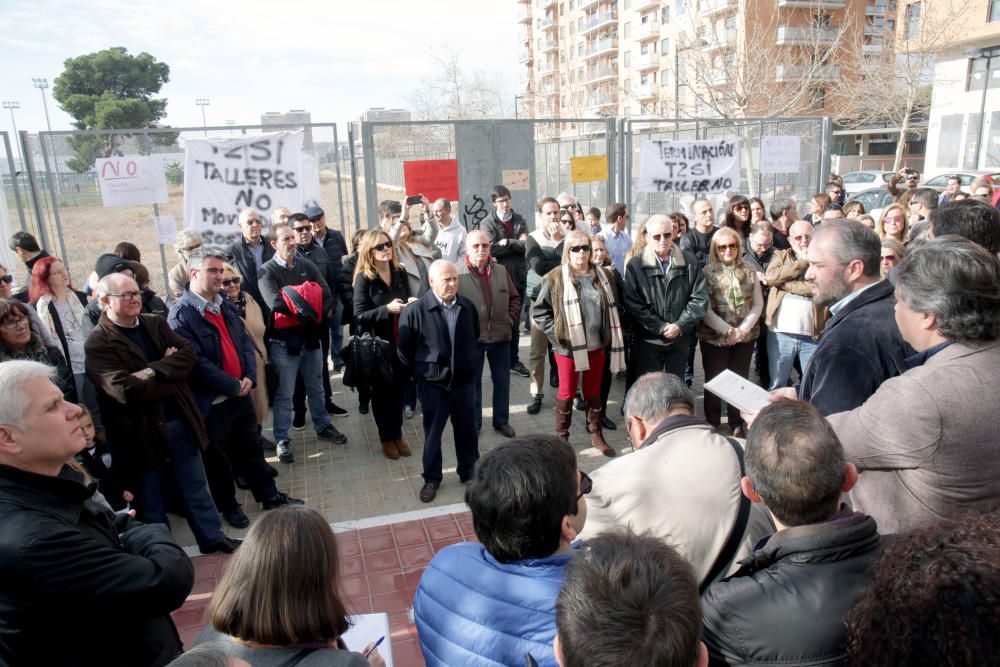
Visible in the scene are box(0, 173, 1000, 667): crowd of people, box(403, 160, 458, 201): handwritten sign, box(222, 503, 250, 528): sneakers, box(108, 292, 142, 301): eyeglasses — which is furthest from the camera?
box(403, 160, 458, 201): handwritten sign

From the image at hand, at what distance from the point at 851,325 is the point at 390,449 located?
4028mm

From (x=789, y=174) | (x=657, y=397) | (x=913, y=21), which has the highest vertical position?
(x=913, y=21)

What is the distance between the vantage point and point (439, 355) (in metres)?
5.02

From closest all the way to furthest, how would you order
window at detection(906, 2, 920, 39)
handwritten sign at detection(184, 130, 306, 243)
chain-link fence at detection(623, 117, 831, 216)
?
handwritten sign at detection(184, 130, 306, 243), chain-link fence at detection(623, 117, 831, 216), window at detection(906, 2, 920, 39)

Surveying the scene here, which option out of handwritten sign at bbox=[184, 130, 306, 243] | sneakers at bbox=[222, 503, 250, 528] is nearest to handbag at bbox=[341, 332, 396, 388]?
sneakers at bbox=[222, 503, 250, 528]

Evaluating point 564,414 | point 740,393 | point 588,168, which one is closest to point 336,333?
point 564,414

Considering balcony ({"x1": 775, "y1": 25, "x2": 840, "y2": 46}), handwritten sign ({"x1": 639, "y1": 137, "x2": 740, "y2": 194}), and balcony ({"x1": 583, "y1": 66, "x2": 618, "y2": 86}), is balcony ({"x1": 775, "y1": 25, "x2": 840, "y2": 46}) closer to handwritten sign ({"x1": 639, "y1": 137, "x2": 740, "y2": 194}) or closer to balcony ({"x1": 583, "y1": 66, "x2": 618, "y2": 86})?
handwritten sign ({"x1": 639, "y1": 137, "x2": 740, "y2": 194})

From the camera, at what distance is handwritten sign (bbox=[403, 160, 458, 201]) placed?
877 cm

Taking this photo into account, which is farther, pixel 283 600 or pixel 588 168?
pixel 588 168

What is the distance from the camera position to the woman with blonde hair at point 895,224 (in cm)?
650

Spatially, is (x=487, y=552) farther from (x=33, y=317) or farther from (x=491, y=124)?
(x=491, y=124)

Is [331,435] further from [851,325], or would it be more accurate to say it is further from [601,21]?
[601,21]

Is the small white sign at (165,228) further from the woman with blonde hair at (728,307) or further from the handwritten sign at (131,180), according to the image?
the woman with blonde hair at (728,307)

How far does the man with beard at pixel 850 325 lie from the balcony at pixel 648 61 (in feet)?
213
